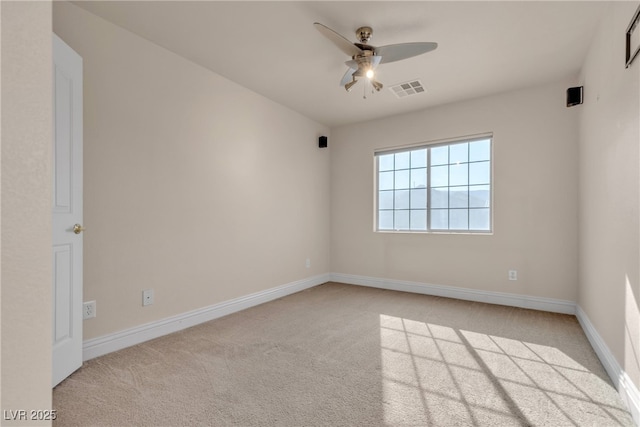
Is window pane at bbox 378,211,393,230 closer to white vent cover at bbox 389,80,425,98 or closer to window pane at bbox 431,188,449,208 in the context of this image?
window pane at bbox 431,188,449,208

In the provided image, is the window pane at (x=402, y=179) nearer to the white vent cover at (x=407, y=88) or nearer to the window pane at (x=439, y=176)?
the window pane at (x=439, y=176)

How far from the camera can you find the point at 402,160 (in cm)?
462

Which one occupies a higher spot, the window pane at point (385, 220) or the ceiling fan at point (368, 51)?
the ceiling fan at point (368, 51)

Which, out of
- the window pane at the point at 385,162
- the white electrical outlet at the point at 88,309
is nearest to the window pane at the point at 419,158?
the window pane at the point at 385,162

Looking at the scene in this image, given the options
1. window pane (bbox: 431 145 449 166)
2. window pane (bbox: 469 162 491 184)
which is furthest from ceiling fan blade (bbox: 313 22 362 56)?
window pane (bbox: 469 162 491 184)

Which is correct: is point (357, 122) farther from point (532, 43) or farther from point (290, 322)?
point (290, 322)

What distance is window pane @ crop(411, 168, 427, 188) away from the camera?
14.5 feet

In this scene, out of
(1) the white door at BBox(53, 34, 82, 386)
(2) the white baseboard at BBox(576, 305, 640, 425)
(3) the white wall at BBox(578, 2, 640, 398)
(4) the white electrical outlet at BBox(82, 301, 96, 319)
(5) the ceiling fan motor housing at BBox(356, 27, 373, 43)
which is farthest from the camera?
(5) the ceiling fan motor housing at BBox(356, 27, 373, 43)

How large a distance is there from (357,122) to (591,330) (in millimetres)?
3723

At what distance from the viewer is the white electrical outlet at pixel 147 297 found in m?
2.62

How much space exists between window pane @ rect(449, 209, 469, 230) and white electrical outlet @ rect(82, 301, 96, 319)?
13.0 ft

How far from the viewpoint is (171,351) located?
2.41 m

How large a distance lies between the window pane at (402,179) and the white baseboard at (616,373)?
8.36 ft

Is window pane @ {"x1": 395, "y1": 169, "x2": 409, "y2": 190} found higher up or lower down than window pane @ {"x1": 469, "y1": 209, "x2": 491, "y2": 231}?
higher up
